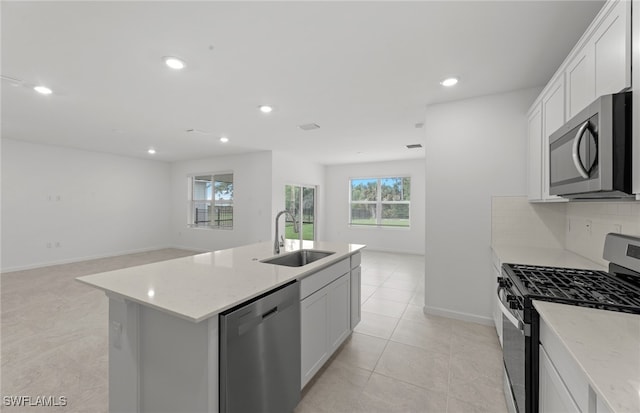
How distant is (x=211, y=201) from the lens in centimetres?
750

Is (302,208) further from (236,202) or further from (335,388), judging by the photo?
(335,388)

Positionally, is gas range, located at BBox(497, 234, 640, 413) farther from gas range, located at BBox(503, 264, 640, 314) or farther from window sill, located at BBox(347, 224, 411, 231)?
window sill, located at BBox(347, 224, 411, 231)

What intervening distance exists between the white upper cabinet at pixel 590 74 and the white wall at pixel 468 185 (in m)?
0.49

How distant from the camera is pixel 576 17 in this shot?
→ 1766mm

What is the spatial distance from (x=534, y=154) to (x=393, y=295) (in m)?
2.54

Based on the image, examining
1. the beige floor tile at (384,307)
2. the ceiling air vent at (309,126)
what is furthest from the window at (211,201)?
the beige floor tile at (384,307)

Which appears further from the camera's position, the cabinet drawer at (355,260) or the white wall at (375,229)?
the white wall at (375,229)

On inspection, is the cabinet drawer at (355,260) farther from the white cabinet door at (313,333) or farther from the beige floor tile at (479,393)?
the beige floor tile at (479,393)

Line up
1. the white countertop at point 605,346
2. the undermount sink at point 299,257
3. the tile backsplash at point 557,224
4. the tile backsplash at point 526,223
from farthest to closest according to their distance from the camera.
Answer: the tile backsplash at point 526,223, the undermount sink at point 299,257, the tile backsplash at point 557,224, the white countertop at point 605,346

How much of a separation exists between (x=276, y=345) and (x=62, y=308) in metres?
3.65

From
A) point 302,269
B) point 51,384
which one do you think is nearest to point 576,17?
point 302,269

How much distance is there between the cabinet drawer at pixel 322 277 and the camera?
6.10 feet

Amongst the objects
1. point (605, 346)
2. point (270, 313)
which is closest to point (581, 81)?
point (605, 346)

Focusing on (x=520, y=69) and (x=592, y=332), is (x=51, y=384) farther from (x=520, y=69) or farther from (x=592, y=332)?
(x=520, y=69)
